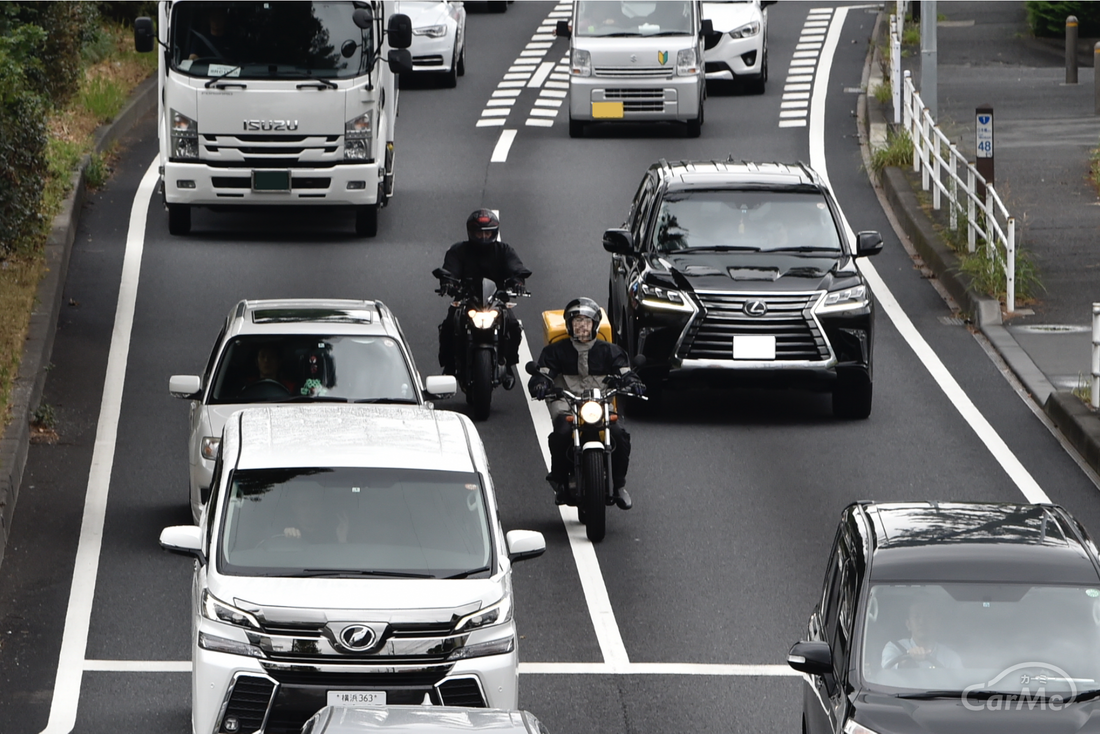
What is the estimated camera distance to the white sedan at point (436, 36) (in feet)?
115

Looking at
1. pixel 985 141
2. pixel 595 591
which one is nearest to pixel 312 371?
pixel 595 591

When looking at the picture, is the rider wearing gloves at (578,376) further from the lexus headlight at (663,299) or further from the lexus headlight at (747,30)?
the lexus headlight at (747,30)

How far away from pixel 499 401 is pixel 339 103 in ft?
21.4

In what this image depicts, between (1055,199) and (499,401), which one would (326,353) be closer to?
(499,401)

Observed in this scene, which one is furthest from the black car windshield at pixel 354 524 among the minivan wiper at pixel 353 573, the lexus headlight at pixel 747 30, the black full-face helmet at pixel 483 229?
the lexus headlight at pixel 747 30

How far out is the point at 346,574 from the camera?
384 inches

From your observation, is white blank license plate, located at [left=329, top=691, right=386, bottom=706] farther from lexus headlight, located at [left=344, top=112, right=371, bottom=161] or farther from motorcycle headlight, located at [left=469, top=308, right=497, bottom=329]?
lexus headlight, located at [left=344, top=112, right=371, bottom=161]

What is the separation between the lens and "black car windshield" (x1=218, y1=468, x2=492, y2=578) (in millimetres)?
9836

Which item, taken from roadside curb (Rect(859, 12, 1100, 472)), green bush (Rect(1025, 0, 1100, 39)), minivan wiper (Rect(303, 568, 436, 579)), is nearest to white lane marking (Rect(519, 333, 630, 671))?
minivan wiper (Rect(303, 568, 436, 579))

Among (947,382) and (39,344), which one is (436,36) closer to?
(39,344)

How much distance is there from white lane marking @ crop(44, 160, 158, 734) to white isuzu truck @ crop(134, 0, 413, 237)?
1.42 metres

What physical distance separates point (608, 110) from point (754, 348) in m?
14.2

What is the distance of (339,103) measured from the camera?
24031 millimetres

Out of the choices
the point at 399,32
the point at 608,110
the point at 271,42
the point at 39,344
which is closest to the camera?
the point at 39,344
